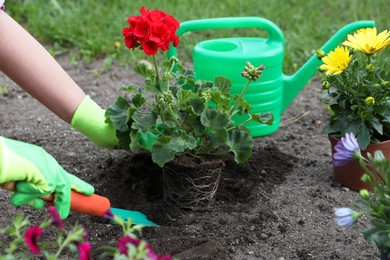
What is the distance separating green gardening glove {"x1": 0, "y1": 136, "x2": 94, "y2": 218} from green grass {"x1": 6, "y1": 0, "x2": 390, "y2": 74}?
1535mm

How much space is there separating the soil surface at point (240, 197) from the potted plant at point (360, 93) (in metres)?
0.19

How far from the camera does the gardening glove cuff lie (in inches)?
82.0

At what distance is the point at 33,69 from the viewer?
2008mm

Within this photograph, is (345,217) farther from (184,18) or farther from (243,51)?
(184,18)

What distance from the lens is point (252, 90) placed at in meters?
2.39

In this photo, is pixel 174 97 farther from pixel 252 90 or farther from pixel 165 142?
pixel 252 90

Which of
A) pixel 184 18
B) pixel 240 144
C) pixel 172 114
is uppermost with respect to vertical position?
pixel 172 114

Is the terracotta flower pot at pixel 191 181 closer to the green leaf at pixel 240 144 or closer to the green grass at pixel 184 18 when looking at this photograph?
the green leaf at pixel 240 144

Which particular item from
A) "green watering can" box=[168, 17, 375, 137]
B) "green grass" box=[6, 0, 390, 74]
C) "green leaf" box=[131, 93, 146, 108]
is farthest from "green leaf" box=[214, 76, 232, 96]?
"green grass" box=[6, 0, 390, 74]

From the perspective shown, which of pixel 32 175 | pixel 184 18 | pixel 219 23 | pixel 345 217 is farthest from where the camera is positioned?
pixel 184 18

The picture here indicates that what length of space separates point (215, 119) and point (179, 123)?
0.37 ft

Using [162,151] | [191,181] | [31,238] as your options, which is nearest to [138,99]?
[162,151]

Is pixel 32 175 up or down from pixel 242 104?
up

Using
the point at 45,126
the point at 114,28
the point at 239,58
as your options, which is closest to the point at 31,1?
the point at 114,28
